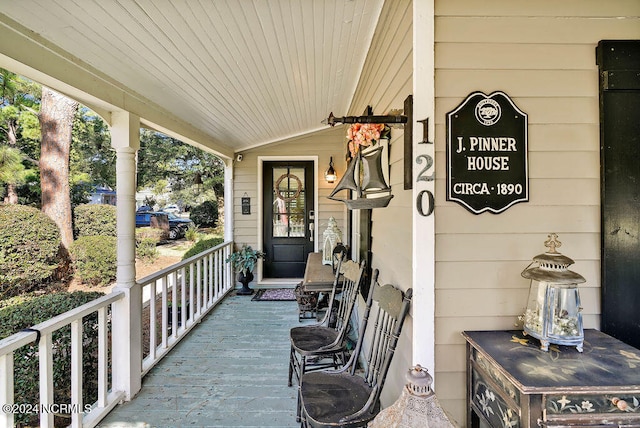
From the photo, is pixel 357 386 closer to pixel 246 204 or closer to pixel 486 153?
pixel 486 153

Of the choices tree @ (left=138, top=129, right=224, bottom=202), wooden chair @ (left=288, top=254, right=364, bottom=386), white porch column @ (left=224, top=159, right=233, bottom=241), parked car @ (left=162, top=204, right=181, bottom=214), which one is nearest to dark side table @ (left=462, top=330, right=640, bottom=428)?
wooden chair @ (left=288, top=254, right=364, bottom=386)

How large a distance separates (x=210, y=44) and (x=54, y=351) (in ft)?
7.74

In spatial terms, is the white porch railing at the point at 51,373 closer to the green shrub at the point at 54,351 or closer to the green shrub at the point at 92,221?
the green shrub at the point at 54,351

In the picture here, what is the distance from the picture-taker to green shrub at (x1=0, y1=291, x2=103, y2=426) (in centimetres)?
195

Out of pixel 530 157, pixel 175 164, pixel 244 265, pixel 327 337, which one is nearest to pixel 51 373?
pixel 327 337

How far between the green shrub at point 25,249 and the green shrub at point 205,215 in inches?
250

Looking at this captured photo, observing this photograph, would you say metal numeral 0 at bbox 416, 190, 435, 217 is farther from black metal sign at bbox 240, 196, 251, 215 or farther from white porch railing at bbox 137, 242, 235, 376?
black metal sign at bbox 240, 196, 251, 215

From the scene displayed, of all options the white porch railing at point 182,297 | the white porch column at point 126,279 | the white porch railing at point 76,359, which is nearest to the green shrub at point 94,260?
the white porch railing at point 182,297

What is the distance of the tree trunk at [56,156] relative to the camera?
5.29 m

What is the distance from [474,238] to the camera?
1346mm

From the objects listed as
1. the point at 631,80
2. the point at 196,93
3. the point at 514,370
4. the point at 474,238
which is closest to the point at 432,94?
the point at 474,238

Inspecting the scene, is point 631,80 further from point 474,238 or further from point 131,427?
point 131,427

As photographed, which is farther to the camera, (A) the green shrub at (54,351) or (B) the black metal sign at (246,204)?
(B) the black metal sign at (246,204)

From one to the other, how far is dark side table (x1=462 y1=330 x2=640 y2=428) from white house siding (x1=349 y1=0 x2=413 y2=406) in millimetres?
384
